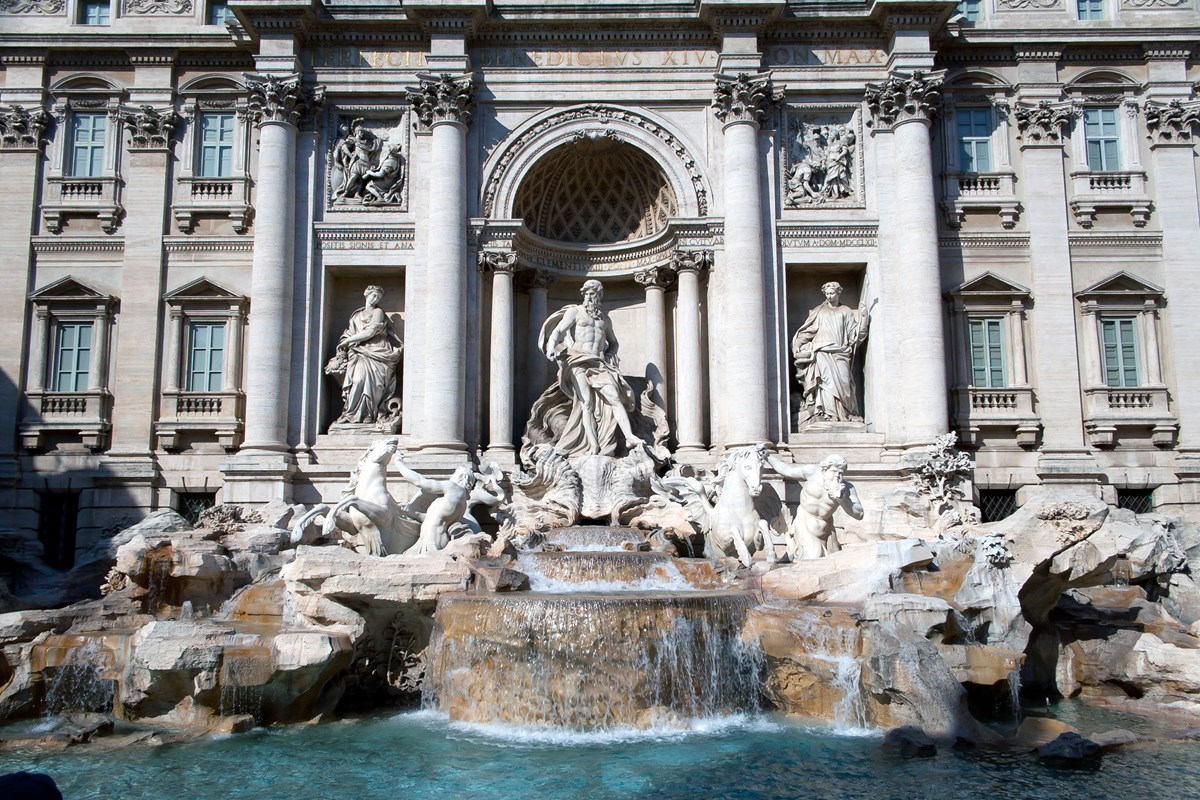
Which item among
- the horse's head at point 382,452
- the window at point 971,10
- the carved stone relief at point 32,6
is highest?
the carved stone relief at point 32,6

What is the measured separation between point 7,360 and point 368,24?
35.2ft

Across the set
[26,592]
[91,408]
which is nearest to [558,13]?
[91,408]

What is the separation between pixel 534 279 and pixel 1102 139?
13269 millimetres

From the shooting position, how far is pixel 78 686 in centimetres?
1253

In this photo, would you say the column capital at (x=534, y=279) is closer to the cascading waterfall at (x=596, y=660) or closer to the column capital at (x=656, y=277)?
the column capital at (x=656, y=277)

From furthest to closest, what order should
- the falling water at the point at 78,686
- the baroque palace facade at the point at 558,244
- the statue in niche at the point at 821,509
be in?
the baroque palace facade at the point at 558,244
the statue in niche at the point at 821,509
the falling water at the point at 78,686

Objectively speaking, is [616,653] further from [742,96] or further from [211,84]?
[211,84]

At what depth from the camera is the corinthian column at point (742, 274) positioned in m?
19.0

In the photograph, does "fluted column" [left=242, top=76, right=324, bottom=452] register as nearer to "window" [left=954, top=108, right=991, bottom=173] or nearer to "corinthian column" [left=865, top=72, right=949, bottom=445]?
"corinthian column" [left=865, top=72, right=949, bottom=445]

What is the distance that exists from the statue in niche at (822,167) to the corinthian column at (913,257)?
2.73 feet

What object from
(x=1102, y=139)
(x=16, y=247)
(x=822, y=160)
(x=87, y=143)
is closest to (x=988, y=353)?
(x=822, y=160)

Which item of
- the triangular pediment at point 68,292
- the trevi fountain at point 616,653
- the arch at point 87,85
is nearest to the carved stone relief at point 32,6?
the arch at point 87,85

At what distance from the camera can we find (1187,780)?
9680 millimetres

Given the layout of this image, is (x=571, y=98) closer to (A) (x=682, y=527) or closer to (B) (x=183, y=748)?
(A) (x=682, y=527)
